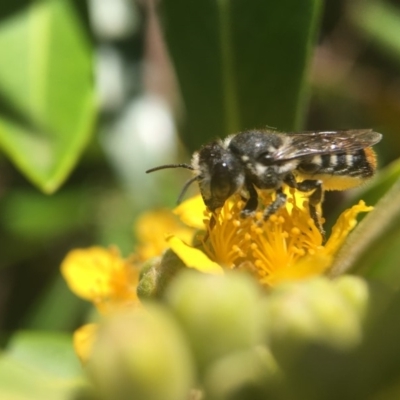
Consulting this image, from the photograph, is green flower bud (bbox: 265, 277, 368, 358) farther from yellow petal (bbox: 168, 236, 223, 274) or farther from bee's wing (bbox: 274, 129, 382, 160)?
bee's wing (bbox: 274, 129, 382, 160)

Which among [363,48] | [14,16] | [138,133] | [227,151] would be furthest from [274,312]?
[363,48]

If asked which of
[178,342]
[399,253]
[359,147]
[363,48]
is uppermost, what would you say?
[178,342]

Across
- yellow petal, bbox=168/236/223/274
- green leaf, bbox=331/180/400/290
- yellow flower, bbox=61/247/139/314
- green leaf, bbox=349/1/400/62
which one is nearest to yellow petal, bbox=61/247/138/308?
yellow flower, bbox=61/247/139/314

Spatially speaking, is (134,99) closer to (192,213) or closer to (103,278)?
(103,278)

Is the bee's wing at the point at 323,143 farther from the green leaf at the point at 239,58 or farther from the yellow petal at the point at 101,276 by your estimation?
the yellow petal at the point at 101,276

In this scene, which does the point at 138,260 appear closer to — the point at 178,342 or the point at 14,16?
the point at 14,16

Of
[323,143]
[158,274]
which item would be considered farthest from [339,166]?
[158,274]
